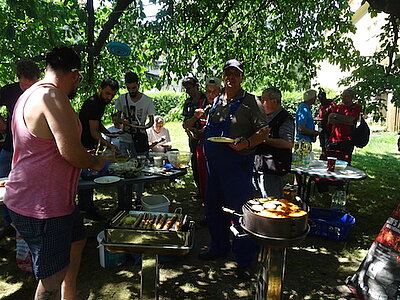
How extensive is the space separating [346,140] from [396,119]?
11.8 meters

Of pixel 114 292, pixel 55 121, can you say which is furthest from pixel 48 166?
pixel 114 292

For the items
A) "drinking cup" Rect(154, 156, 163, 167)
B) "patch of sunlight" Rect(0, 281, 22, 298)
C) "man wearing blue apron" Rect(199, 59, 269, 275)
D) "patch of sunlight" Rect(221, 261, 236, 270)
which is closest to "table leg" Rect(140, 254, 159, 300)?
"man wearing blue apron" Rect(199, 59, 269, 275)

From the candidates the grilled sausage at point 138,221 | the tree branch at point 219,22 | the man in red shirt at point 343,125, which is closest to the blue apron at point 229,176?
the grilled sausage at point 138,221

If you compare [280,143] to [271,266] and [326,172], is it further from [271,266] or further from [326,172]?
[271,266]

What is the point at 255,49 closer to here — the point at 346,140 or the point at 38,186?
the point at 346,140

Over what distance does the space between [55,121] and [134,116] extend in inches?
115

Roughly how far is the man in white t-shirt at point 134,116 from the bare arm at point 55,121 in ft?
8.90

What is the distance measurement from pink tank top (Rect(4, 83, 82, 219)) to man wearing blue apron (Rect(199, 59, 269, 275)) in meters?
1.47

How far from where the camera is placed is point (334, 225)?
13.0ft

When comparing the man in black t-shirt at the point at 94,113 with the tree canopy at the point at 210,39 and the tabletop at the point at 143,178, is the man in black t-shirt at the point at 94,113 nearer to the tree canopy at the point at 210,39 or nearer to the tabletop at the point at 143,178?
the tabletop at the point at 143,178

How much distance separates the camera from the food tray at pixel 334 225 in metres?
3.96

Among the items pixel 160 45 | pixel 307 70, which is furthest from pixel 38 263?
pixel 307 70

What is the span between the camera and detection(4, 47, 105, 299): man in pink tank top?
1670mm

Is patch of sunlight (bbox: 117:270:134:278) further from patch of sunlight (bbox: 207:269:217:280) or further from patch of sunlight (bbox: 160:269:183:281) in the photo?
patch of sunlight (bbox: 207:269:217:280)
